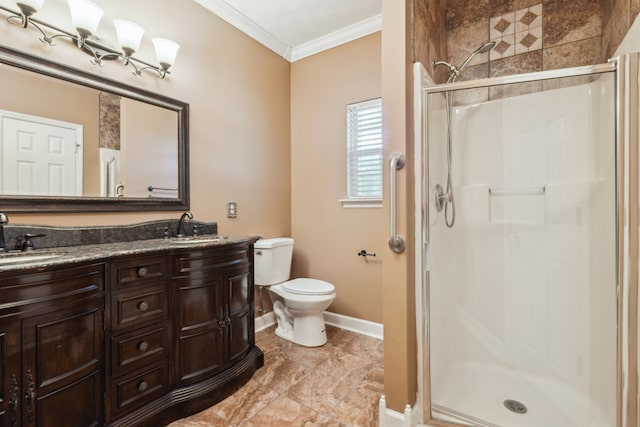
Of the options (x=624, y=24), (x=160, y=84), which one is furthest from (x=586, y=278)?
(x=160, y=84)

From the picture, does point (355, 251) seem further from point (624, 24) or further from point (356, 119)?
point (624, 24)

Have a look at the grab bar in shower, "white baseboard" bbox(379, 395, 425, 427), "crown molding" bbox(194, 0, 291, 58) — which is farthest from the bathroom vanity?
"crown molding" bbox(194, 0, 291, 58)

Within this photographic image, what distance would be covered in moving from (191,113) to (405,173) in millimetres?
1601

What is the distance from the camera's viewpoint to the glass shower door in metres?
1.48

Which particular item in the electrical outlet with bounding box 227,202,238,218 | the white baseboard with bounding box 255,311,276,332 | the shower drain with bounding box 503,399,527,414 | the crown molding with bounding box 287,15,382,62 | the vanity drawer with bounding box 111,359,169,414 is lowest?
the shower drain with bounding box 503,399,527,414

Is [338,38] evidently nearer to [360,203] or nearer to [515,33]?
[515,33]

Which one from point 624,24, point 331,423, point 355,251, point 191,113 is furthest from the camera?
point 355,251

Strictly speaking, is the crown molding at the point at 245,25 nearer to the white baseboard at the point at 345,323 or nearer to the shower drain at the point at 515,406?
the white baseboard at the point at 345,323

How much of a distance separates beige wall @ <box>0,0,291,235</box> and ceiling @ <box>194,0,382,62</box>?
93mm

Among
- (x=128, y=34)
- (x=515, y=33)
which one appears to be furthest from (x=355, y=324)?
(x=128, y=34)

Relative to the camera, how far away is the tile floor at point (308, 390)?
1556 millimetres

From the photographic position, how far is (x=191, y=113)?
2.19 metres

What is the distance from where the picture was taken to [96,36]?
1.67m

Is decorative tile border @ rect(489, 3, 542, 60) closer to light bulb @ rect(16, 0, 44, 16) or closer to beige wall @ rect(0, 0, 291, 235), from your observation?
beige wall @ rect(0, 0, 291, 235)
